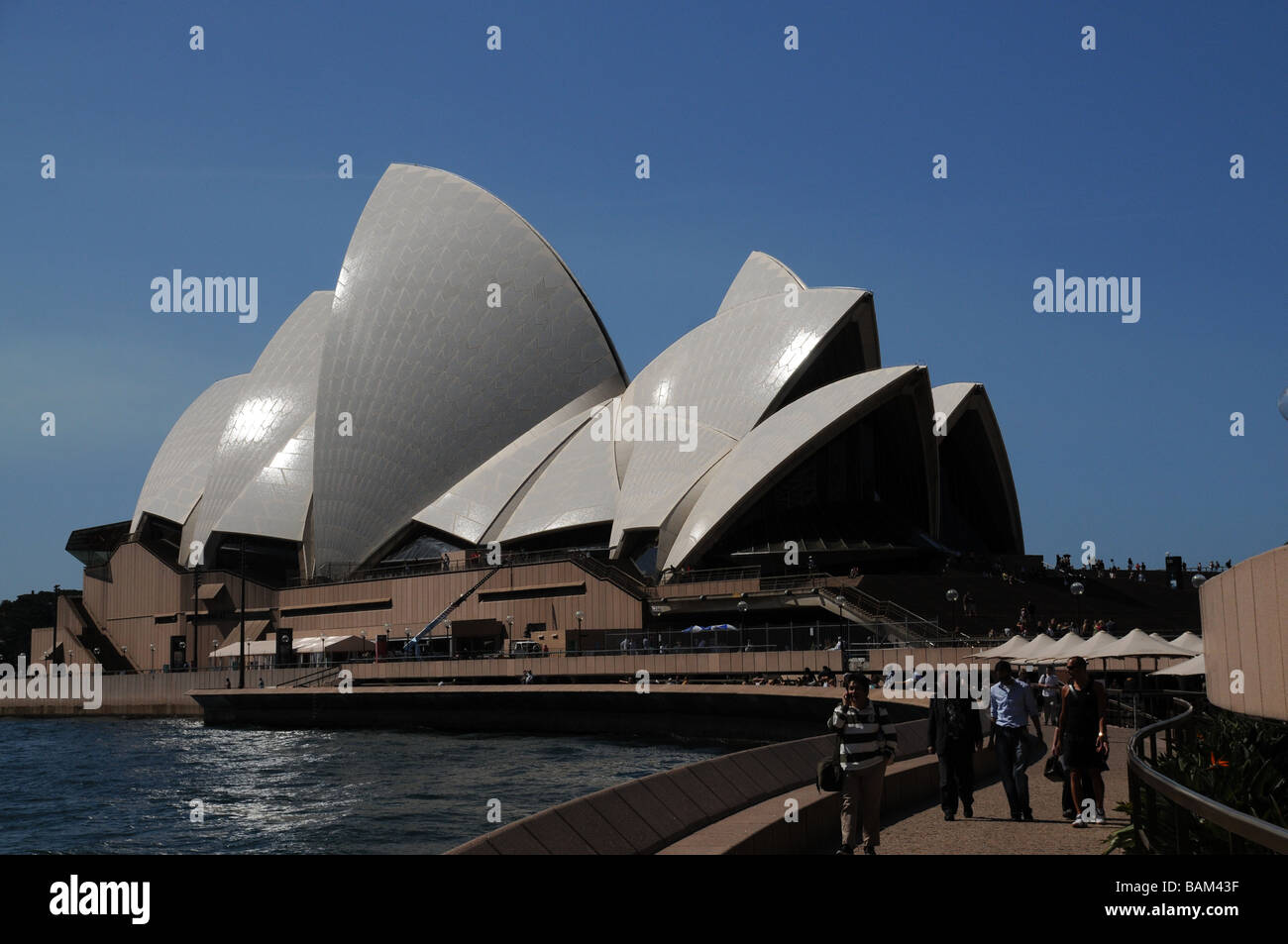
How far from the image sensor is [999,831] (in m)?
10.1

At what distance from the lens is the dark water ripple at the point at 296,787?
16734mm

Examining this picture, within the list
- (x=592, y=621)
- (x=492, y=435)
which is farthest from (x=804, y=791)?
(x=492, y=435)

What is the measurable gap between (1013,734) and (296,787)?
1480cm

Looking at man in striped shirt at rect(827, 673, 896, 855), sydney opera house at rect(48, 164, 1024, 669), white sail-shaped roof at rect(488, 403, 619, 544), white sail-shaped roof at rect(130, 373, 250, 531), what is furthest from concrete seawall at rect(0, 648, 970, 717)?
man in striped shirt at rect(827, 673, 896, 855)

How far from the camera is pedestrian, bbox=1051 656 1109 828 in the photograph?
1034 cm

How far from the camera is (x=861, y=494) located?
4525cm

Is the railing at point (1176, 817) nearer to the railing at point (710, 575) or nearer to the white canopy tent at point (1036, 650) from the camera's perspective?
the white canopy tent at point (1036, 650)

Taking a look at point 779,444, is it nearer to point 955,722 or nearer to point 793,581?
point 793,581

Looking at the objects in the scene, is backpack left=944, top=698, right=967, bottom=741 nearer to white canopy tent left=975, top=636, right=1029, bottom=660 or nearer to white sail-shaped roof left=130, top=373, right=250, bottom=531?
white canopy tent left=975, top=636, right=1029, bottom=660

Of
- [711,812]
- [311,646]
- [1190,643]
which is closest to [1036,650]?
[1190,643]

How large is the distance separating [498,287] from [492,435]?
655cm

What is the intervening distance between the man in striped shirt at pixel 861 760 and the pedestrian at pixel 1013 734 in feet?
7.88

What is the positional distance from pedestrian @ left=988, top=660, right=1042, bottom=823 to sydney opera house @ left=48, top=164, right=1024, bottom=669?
25.9m

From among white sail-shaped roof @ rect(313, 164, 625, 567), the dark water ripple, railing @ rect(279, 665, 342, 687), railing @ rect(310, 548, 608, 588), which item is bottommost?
the dark water ripple
